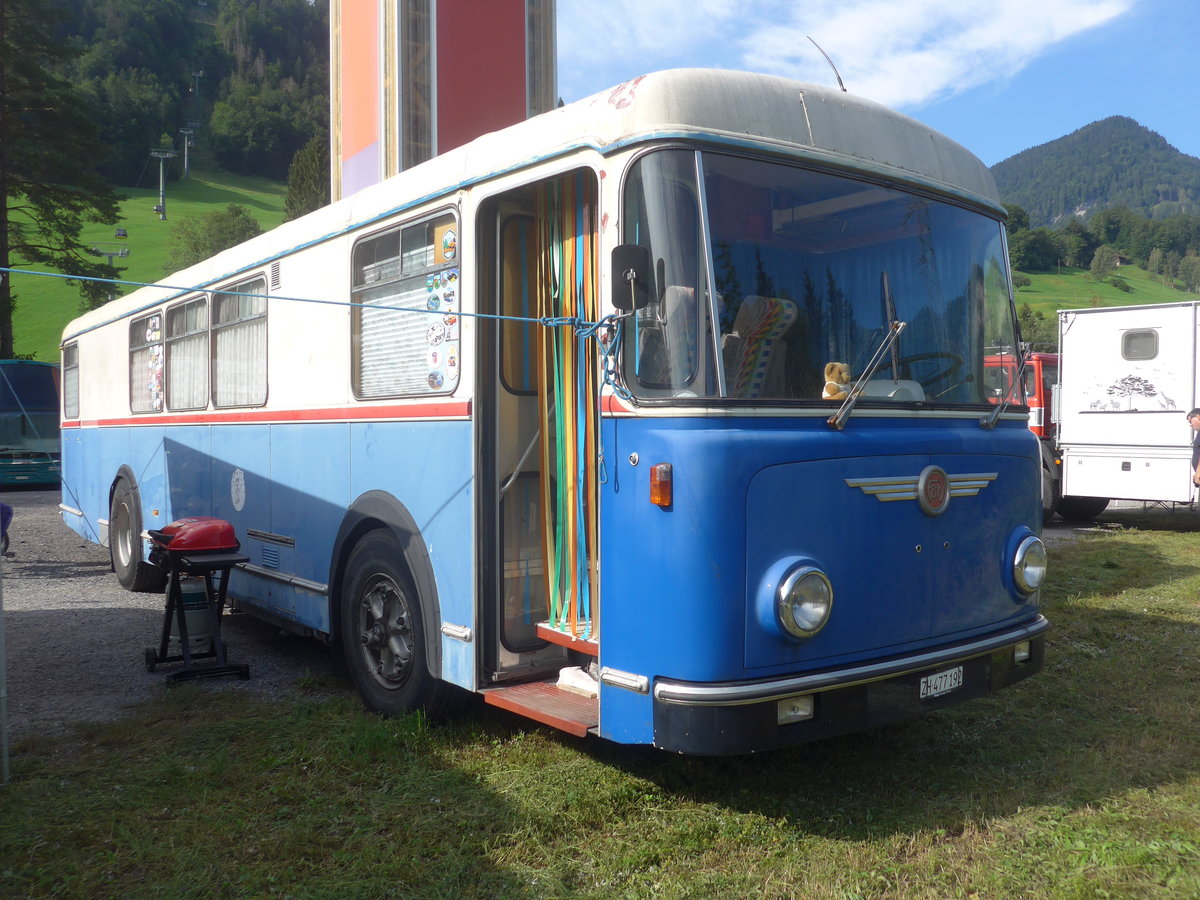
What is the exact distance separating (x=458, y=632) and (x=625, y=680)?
Answer: 3.95ft


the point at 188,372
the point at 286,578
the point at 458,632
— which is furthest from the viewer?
the point at 188,372

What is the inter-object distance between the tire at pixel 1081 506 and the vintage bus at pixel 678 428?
37.6ft

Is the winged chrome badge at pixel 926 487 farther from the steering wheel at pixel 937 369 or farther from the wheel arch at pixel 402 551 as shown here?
the wheel arch at pixel 402 551

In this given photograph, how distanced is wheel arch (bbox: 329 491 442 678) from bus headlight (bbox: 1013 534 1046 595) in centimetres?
279

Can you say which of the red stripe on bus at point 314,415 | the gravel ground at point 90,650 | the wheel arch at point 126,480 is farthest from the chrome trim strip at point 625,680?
the wheel arch at point 126,480

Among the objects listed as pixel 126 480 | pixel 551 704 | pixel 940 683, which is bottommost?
pixel 551 704

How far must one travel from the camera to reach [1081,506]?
50.6ft

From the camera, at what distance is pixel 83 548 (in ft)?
44.0

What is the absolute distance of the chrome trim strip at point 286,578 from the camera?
630 centimetres

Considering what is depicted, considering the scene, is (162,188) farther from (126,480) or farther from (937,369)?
(937,369)

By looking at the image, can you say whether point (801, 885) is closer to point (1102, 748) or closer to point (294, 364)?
point (1102, 748)

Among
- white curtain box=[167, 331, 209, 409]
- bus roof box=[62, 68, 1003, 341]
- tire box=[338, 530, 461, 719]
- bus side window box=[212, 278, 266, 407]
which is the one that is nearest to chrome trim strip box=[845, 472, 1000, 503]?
bus roof box=[62, 68, 1003, 341]

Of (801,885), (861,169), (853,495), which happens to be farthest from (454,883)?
(861,169)

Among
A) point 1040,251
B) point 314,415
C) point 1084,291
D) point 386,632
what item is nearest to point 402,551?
point 386,632
